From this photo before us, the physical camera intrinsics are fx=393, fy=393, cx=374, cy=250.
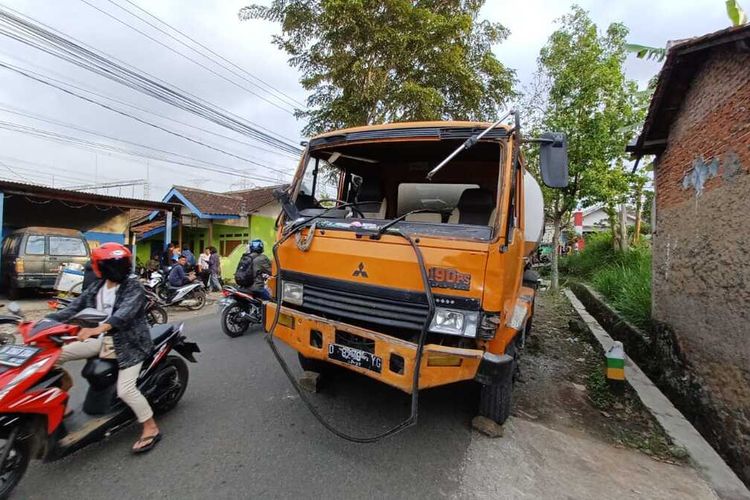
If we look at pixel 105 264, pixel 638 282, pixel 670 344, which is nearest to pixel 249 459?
pixel 105 264

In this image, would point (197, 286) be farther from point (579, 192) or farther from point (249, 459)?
point (579, 192)

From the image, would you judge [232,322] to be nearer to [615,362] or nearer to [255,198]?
[615,362]

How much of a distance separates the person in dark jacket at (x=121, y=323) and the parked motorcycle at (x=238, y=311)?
339cm

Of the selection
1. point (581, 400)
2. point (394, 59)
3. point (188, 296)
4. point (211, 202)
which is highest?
point (394, 59)

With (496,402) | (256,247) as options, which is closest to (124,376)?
(496,402)

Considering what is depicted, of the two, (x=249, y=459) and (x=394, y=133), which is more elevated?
(x=394, y=133)

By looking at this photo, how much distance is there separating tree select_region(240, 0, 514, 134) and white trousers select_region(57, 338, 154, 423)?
32.8 feet

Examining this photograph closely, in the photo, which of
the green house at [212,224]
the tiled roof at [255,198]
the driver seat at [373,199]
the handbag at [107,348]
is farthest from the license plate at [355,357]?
the tiled roof at [255,198]

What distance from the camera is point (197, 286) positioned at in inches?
343

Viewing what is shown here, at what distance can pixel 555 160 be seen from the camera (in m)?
3.05

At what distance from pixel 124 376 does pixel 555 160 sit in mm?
3542

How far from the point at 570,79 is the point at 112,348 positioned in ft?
42.2

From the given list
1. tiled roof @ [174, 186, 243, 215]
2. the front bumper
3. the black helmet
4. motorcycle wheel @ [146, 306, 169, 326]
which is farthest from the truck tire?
tiled roof @ [174, 186, 243, 215]

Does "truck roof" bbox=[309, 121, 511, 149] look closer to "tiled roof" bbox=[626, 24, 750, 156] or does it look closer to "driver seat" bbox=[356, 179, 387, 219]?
"driver seat" bbox=[356, 179, 387, 219]
